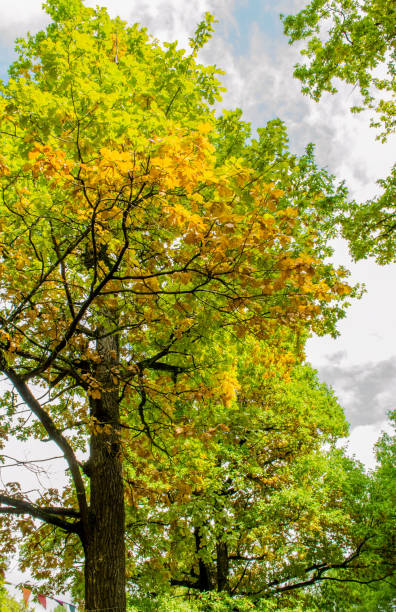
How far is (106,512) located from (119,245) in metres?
3.10

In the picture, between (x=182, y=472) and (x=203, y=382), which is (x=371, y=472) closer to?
(x=182, y=472)

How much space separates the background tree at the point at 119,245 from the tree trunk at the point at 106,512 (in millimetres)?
16

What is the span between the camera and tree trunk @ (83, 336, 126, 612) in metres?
3.93

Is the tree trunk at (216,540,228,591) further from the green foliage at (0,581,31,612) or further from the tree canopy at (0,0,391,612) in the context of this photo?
the green foliage at (0,581,31,612)

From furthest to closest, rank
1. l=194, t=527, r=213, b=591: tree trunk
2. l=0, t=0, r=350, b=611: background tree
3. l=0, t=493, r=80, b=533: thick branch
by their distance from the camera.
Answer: l=194, t=527, r=213, b=591: tree trunk, l=0, t=493, r=80, b=533: thick branch, l=0, t=0, r=350, b=611: background tree

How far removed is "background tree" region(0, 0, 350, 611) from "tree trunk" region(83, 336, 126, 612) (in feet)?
0.05

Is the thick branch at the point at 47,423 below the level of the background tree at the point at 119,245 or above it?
below

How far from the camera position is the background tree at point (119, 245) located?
2574mm

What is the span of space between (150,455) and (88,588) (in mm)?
1474

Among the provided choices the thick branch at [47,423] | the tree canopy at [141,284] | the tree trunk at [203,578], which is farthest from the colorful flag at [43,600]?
the thick branch at [47,423]

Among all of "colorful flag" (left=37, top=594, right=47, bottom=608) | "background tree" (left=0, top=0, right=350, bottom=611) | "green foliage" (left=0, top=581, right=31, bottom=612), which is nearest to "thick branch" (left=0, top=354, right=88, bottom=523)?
"background tree" (left=0, top=0, right=350, bottom=611)

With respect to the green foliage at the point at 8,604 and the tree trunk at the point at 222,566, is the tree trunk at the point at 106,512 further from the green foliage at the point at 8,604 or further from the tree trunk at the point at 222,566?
the tree trunk at the point at 222,566

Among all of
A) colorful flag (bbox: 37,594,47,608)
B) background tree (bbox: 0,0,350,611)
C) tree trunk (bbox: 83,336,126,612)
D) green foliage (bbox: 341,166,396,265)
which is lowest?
colorful flag (bbox: 37,594,47,608)

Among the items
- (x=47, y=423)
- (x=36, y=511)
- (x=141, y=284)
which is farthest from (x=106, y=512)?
(x=141, y=284)
